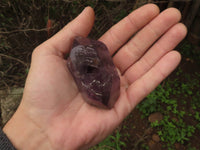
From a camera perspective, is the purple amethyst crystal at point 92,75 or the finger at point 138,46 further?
the finger at point 138,46

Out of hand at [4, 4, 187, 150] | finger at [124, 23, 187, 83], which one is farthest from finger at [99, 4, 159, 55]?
finger at [124, 23, 187, 83]

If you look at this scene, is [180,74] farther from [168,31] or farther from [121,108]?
[121,108]

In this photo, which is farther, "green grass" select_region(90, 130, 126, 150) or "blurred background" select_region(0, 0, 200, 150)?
"blurred background" select_region(0, 0, 200, 150)

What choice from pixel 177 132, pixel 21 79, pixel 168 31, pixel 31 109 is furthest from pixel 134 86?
pixel 21 79

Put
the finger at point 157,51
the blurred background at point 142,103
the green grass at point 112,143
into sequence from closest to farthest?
the finger at point 157,51 < the green grass at point 112,143 < the blurred background at point 142,103

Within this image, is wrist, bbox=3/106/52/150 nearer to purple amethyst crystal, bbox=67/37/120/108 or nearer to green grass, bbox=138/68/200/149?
purple amethyst crystal, bbox=67/37/120/108

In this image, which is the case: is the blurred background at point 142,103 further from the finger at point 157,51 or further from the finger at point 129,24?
the finger at point 157,51

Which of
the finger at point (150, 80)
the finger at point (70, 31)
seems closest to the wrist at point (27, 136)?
the finger at point (70, 31)
